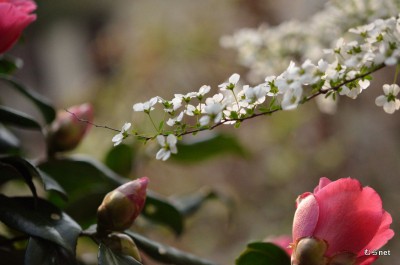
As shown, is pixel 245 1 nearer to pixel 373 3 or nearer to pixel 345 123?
pixel 345 123

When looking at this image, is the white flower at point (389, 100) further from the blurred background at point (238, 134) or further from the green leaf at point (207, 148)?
the blurred background at point (238, 134)

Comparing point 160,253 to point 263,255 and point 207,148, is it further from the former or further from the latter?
point 207,148

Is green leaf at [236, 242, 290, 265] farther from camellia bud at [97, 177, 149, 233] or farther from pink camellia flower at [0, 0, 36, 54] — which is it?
pink camellia flower at [0, 0, 36, 54]

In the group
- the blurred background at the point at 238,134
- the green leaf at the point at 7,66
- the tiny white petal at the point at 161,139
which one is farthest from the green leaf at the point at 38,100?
the blurred background at the point at 238,134

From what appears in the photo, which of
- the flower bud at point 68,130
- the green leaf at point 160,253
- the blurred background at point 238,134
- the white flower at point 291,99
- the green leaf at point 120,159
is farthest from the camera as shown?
the blurred background at point 238,134

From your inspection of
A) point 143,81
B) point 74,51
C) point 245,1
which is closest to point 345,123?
point 245,1
